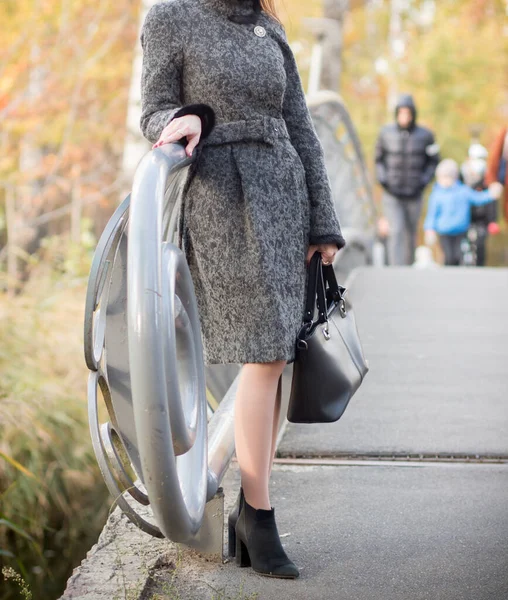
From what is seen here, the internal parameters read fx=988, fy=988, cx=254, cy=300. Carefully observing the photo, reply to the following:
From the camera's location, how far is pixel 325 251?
8.96ft

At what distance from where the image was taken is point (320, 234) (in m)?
2.67

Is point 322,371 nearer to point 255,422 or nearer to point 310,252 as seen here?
point 255,422

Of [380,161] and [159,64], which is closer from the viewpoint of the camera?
[159,64]

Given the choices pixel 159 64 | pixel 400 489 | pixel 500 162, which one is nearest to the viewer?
pixel 159 64

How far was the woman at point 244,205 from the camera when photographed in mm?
2521

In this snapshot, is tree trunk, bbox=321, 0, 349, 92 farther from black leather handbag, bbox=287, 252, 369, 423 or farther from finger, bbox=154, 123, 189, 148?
finger, bbox=154, 123, 189, 148

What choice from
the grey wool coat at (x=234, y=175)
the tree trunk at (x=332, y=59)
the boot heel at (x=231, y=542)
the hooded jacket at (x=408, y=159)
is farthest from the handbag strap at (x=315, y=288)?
the tree trunk at (x=332, y=59)

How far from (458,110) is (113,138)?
52.1 ft

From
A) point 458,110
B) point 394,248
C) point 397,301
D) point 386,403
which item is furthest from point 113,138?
point 458,110

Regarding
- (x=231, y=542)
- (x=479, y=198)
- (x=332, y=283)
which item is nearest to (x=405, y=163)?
(x=479, y=198)

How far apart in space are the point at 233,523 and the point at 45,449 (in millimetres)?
2927

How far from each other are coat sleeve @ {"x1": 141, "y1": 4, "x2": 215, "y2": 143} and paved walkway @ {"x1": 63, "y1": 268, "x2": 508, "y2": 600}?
1222 millimetres

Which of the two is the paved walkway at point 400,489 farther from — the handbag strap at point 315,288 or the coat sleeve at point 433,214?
the coat sleeve at point 433,214

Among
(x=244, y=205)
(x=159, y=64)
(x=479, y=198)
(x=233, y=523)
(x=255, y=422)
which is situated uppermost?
(x=159, y=64)
